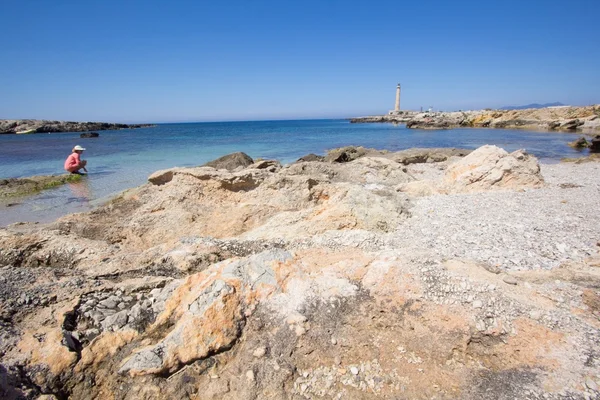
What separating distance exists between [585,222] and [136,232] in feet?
30.8

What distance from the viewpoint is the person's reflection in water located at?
556 inches

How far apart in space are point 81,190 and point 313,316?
1632cm

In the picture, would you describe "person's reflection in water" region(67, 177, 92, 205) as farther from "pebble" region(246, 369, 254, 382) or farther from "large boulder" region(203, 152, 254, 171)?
"pebble" region(246, 369, 254, 382)

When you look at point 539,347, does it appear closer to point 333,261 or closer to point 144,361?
point 333,261

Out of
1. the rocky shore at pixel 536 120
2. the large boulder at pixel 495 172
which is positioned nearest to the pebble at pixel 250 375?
the large boulder at pixel 495 172

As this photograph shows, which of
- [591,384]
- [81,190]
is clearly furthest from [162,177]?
[591,384]

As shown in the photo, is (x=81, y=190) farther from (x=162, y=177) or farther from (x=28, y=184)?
(x=162, y=177)

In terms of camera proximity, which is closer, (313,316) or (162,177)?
(313,316)

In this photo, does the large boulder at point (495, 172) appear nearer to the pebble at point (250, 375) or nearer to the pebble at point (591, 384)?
the pebble at point (591, 384)

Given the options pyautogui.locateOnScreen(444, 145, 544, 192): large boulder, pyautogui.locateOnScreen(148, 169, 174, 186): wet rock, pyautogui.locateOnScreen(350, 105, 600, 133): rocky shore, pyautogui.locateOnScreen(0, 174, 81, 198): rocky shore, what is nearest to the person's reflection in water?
pyautogui.locateOnScreen(0, 174, 81, 198): rocky shore

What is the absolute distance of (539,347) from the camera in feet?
10.0

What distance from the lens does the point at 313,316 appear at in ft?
11.7

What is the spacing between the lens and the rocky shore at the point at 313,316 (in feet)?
9.52

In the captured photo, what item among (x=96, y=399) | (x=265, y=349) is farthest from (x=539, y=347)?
(x=96, y=399)
